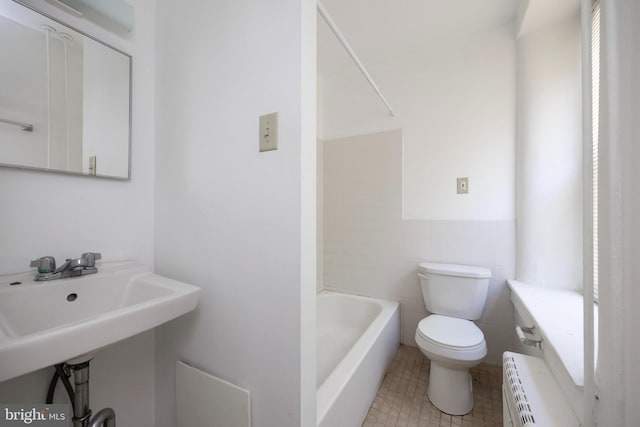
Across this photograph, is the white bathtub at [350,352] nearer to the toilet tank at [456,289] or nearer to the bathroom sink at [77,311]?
the toilet tank at [456,289]

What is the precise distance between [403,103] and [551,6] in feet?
2.91

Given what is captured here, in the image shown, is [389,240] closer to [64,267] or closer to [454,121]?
[454,121]

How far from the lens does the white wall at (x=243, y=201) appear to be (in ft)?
2.30

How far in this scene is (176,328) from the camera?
3.25 feet

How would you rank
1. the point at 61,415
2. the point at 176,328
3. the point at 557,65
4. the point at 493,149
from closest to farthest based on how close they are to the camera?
1. the point at 61,415
2. the point at 176,328
3. the point at 557,65
4. the point at 493,149

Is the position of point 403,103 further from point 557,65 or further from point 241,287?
point 241,287

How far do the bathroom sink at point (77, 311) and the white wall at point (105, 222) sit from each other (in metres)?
0.10

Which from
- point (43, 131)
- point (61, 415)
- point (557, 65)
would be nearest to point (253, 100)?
point (43, 131)

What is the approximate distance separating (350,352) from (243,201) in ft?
3.33

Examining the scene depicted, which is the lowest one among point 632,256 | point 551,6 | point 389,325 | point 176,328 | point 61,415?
point 389,325

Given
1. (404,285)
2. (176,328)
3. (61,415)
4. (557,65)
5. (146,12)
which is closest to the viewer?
(61,415)

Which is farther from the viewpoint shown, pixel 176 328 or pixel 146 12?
pixel 146 12

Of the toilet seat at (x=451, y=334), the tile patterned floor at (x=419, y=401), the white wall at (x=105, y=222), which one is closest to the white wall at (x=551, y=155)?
the toilet seat at (x=451, y=334)

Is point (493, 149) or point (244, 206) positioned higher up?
point (493, 149)
